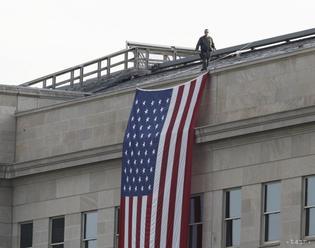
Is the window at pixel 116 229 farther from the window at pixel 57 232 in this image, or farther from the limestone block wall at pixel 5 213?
the limestone block wall at pixel 5 213

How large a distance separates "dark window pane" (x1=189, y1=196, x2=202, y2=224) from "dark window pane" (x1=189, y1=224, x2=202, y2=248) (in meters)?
0.26

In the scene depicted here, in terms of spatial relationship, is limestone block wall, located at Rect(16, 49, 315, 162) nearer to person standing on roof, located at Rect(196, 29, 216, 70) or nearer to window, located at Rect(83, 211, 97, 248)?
person standing on roof, located at Rect(196, 29, 216, 70)

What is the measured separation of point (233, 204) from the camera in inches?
3346

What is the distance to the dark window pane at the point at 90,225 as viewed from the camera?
92188 mm

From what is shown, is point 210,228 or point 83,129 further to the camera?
point 83,129

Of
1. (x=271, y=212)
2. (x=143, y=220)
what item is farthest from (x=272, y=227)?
(x=143, y=220)

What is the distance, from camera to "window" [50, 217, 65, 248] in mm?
93938

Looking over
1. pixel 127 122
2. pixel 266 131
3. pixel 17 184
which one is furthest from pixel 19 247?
pixel 266 131

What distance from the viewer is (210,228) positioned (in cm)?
8562

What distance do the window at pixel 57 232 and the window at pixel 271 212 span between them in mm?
12962

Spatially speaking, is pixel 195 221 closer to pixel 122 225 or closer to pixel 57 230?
pixel 122 225

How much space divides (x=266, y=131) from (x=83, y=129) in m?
12.5

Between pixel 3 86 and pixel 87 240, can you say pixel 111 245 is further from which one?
pixel 3 86

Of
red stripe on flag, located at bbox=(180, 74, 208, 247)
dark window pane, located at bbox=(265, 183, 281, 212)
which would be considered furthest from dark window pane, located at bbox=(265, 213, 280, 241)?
red stripe on flag, located at bbox=(180, 74, 208, 247)
